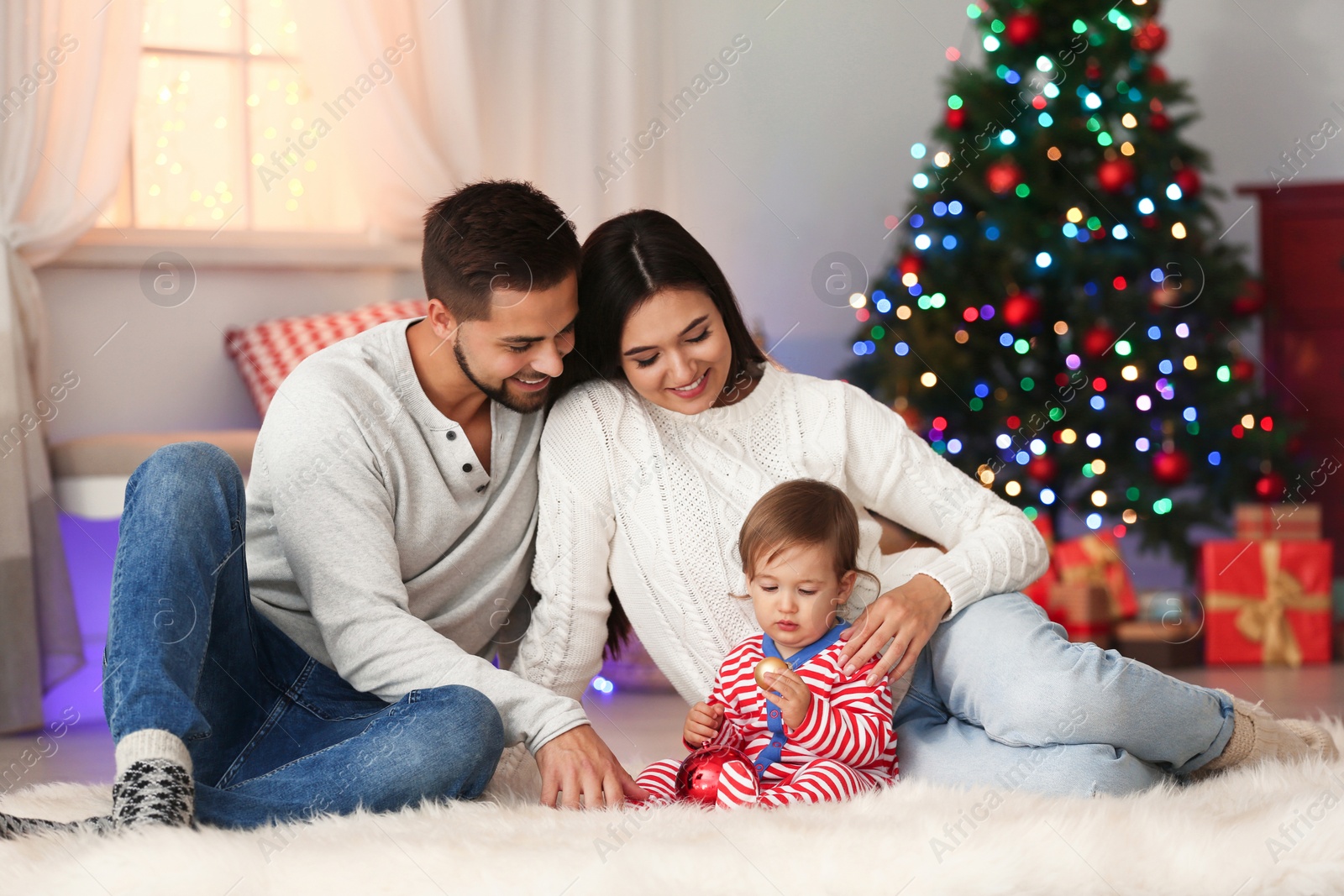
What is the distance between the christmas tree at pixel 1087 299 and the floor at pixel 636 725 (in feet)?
1.55

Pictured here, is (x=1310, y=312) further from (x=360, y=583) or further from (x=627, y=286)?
(x=360, y=583)

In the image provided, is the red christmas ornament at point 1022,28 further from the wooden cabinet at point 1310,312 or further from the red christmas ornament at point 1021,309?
the wooden cabinet at point 1310,312

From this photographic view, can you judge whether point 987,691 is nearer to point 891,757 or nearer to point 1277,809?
point 891,757

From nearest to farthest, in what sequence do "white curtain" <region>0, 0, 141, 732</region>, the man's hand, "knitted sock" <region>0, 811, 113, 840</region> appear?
"knitted sock" <region>0, 811, 113, 840</region> < the man's hand < "white curtain" <region>0, 0, 141, 732</region>

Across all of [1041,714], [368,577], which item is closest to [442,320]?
[368,577]

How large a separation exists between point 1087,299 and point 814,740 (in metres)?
2.33

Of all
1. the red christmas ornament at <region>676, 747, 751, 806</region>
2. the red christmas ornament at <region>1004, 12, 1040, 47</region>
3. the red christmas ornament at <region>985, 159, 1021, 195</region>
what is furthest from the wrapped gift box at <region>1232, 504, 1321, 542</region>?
the red christmas ornament at <region>676, 747, 751, 806</region>

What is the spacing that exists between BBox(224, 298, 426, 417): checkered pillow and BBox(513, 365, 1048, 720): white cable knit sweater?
1.66m

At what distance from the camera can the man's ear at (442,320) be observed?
66.0 inches

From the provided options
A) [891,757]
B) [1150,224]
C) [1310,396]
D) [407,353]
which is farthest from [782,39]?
[891,757]

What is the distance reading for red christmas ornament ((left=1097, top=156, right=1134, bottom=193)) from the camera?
3.42 m

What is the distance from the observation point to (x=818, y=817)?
1356mm

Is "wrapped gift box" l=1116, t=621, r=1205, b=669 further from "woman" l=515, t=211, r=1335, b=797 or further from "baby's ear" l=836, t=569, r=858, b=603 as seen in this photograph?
"baby's ear" l=836, t=569, r=858, b=603

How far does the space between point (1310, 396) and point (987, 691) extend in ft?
10.2
